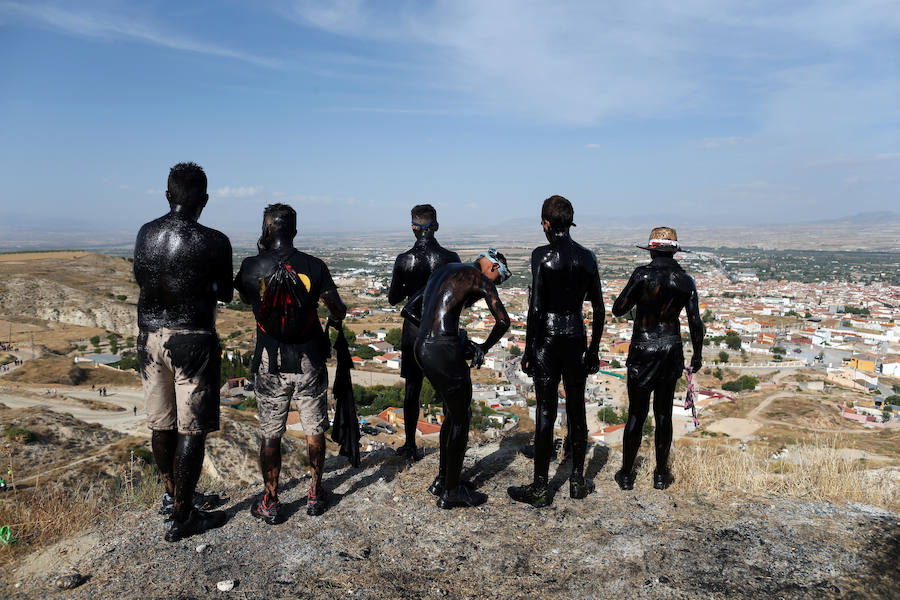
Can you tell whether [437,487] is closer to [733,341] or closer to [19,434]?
[19,434]

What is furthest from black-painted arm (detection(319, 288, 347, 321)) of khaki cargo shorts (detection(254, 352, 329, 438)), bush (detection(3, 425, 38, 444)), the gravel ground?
bush (detection(3, 425, 38, 444))

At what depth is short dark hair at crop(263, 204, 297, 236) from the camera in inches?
A: 158

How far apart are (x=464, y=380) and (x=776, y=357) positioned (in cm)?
7044

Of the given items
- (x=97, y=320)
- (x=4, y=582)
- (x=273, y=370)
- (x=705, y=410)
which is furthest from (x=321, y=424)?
(x=97, y=320)

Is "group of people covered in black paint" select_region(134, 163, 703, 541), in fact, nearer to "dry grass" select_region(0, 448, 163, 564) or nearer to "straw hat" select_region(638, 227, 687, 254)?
"straw hat" select_region(638, 227, 687, 254)

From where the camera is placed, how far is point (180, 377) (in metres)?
3.69

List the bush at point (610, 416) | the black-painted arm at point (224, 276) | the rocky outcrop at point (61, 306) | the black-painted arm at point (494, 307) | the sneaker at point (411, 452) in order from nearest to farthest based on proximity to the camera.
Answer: the black-painted arm at point (224, 276) < the black-painted arm at point (494, 307) < the sneaker at point (411, 452) < the bush at point (610, 416) < the rocky outcrop at point (61, 306)

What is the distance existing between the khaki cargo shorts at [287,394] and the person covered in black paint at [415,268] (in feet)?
3.90

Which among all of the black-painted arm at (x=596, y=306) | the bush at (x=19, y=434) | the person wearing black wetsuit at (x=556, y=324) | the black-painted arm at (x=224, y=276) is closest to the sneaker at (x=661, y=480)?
the person wearing black wetsuit at (x=556, y=324)

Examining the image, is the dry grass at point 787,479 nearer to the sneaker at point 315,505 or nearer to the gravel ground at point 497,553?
the gravel ground at point 497,553

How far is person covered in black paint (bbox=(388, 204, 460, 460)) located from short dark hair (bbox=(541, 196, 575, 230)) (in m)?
1.02

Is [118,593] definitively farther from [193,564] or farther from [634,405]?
[634,405]

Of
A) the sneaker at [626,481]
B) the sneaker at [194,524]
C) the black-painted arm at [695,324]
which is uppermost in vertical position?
the black-painted arm at [695,324]

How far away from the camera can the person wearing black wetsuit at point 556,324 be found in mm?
4312
